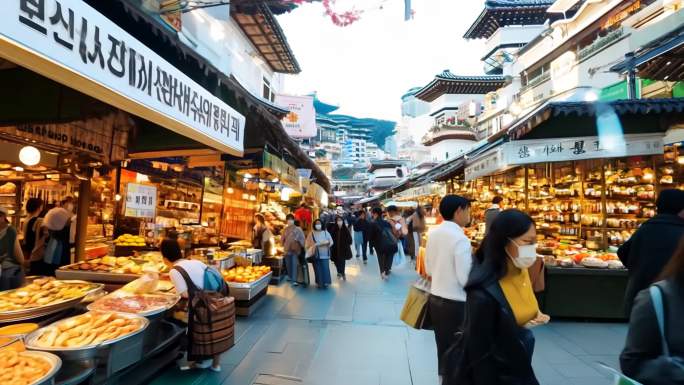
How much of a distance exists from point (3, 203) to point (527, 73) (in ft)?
93.4

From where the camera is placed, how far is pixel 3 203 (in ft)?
27.3

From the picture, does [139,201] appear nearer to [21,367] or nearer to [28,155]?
[28,155]

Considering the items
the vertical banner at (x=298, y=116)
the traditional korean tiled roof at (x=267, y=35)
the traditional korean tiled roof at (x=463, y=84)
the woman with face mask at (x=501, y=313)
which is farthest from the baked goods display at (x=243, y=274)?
the traditional korean tiled roof at (x=463, y=84)

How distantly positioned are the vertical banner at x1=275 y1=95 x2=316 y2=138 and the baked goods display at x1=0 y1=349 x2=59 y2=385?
1740cm

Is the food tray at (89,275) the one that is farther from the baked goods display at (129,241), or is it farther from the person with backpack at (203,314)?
the person with backpack at (203,314)

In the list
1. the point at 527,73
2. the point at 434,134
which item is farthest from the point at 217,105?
the point at 434,134

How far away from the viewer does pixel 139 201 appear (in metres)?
6.29

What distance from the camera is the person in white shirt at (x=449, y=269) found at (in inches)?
121

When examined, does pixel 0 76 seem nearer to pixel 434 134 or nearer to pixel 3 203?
pixel 3 203

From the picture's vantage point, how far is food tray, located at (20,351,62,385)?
7.75 feet

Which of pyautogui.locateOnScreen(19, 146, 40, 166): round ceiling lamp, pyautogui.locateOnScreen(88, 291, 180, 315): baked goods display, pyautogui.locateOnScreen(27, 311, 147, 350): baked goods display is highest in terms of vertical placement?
pyautogui.locateOnScreen(19, 146, 40, 166): round ceiling lamp

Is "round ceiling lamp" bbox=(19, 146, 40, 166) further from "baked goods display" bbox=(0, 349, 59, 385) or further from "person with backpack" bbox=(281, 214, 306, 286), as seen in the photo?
"person with backpack" bbox=(281, 214, 306, 286)

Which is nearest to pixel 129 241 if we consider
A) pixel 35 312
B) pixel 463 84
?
pixel 35 312

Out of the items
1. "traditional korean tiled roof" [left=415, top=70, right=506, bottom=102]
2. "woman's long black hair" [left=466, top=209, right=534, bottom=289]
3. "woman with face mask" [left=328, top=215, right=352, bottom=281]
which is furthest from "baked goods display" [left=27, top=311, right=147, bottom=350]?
"traditional korean tiled roof" [left=415, top=70, right=506, bottom=102]
